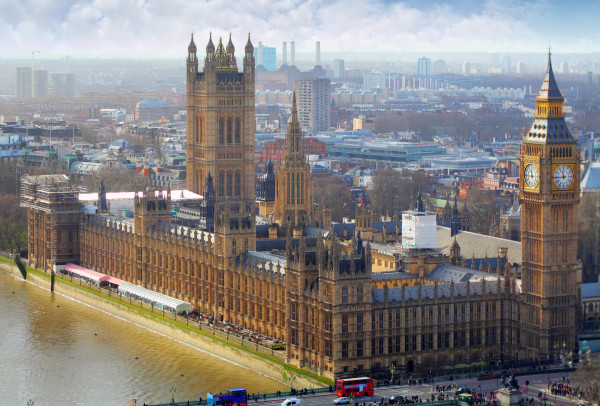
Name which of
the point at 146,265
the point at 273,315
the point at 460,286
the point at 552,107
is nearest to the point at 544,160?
the point at 552,107

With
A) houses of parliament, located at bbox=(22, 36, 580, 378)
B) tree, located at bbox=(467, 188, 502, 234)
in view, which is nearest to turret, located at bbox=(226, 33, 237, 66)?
houses of parliament, located at bbox=(22, 36, 580, 378)

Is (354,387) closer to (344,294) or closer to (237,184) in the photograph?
(344,294)

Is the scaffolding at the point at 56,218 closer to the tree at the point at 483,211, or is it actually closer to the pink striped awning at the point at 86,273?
the pink striped awning at the point at 86,273

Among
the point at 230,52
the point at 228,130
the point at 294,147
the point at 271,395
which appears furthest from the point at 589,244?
the point at 271,395

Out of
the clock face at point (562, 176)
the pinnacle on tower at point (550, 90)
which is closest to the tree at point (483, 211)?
the clock face at point (562, 176)

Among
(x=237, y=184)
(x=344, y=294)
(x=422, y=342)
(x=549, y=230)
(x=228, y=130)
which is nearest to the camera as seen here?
(x=344, y=294)

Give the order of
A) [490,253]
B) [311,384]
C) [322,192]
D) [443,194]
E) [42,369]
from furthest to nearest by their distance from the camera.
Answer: [443,194], [322,192], [490,253], [42,369], [311,384]

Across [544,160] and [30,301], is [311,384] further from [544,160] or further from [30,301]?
[30,301]
